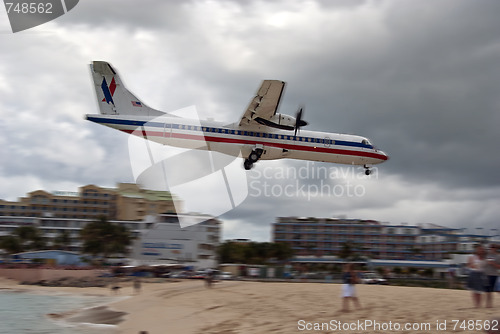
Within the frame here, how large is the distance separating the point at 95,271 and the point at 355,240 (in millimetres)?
51567

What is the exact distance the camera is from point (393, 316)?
15.5m

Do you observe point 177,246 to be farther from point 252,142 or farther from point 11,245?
point 252,142

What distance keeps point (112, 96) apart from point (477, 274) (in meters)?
22.8

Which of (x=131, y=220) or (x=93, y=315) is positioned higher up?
(x=131, y=220)

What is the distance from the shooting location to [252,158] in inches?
1173

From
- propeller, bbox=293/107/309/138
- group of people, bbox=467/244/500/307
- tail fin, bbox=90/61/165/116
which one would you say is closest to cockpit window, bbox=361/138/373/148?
propeller, bbox=293/107/309/138

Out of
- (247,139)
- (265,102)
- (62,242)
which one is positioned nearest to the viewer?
(265,102)

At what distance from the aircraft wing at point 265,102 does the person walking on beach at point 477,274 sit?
15276 millimetres

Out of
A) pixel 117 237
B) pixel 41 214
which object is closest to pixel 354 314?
pixel 117 237

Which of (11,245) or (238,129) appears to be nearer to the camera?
(238,129)

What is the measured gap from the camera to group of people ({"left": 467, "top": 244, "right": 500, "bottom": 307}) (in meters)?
13.1

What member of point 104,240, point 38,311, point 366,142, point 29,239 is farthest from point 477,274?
point 29,239

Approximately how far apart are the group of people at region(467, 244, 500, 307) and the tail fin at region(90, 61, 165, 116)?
20454 mm

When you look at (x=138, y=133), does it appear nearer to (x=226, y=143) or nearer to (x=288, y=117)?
(x=226, y=143)
